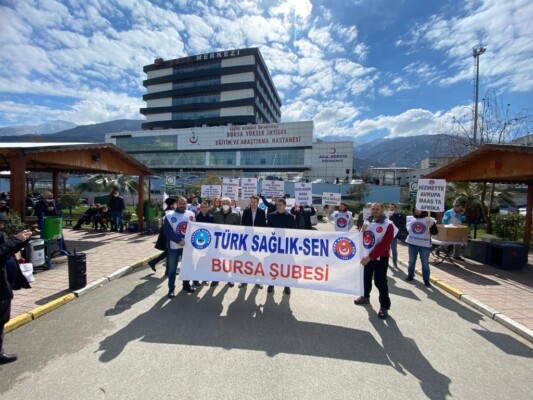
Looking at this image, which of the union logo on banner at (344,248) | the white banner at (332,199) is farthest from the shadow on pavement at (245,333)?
the white banner at (332,199)

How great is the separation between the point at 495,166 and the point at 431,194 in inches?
139

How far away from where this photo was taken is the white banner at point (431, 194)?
290 inches

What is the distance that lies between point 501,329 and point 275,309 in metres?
3.86

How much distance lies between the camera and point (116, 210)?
13891mm

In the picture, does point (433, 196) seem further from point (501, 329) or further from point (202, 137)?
point (202, 137)

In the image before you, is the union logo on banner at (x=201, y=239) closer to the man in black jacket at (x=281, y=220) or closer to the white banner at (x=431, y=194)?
the man in black jacket at (x=281, y=220)

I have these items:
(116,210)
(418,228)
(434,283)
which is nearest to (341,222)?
(418,228)

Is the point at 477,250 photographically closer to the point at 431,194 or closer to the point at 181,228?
the point at 431,194

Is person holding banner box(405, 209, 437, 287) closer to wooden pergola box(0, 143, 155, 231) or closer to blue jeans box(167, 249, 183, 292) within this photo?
blue jeans box(167, 249, 183, 292)

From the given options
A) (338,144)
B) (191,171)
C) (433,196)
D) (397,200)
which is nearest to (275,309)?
(433,196)

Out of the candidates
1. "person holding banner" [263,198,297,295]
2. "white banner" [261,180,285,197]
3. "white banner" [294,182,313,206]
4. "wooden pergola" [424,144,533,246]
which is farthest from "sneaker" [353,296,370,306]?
"white banner" [261,180,285,197]

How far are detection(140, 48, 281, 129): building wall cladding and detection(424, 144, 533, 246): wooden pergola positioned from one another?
2749 inches

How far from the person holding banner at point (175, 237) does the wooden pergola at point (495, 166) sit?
8948 mm

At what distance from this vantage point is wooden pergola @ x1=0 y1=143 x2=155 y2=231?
7.90m
